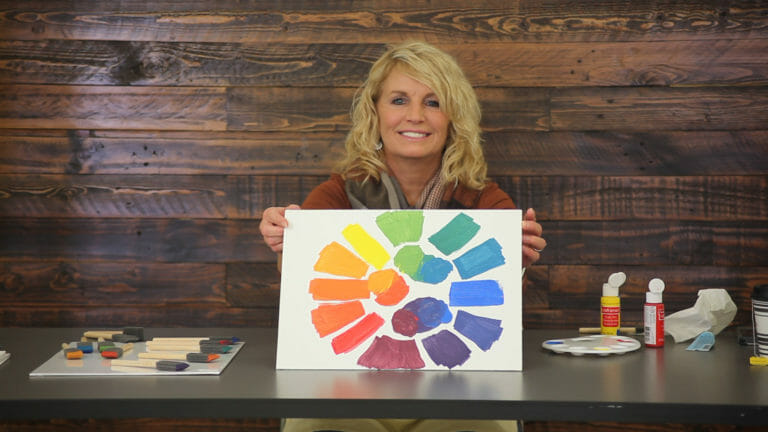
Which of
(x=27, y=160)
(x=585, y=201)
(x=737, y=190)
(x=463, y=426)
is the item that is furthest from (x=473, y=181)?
(x=27, y=160)

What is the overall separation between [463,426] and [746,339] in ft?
1.92

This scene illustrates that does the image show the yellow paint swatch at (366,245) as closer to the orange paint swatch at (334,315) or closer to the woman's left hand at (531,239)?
the orange paint swatch at (334,315)

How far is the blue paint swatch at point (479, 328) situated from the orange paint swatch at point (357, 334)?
0.13 m

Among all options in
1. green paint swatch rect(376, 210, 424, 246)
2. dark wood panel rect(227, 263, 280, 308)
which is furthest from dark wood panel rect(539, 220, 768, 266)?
green paint swatch rect(376, 210, 424, 246)

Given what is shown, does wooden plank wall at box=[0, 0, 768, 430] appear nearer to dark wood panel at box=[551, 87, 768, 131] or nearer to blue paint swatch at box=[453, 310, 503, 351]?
dark wood panel at box=[551, 87, 768, 131]

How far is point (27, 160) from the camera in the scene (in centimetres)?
198

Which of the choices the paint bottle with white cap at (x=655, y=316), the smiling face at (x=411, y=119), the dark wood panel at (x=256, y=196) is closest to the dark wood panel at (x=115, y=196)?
the dark wood panel at (x=256, y=196)

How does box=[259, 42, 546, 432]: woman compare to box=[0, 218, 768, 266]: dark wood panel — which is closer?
box=[259, 42, 546, 432]: woman

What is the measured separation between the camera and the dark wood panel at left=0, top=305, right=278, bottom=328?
2.00 metres

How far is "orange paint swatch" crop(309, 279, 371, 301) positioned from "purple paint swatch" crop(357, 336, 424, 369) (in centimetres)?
8

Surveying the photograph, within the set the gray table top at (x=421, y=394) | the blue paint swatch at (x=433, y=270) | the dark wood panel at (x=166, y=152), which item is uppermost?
the dark wood panel at (x=166, y=152)

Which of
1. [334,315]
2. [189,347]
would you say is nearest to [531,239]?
[334,315]

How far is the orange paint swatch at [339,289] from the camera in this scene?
1.19 meters

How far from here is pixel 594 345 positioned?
132 cm
